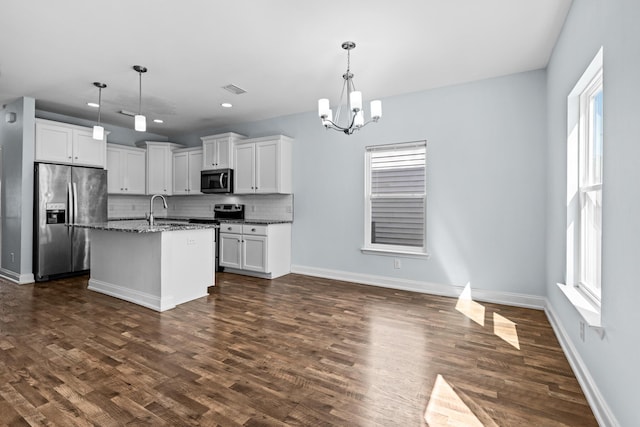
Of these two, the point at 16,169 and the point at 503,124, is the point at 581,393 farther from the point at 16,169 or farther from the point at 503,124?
the point at 16,169

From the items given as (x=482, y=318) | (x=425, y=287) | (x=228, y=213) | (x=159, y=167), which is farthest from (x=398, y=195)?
(x=159, y=167)

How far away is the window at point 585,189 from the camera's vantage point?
2.23m

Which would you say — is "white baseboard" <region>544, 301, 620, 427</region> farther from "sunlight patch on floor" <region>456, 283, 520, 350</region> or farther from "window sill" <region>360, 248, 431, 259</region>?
"window sill" <region>360, 248, 431, 259</region>

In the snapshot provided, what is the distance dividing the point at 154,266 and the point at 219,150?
111 inches

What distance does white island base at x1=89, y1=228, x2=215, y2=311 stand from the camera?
3.65 m

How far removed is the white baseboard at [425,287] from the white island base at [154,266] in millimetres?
1714

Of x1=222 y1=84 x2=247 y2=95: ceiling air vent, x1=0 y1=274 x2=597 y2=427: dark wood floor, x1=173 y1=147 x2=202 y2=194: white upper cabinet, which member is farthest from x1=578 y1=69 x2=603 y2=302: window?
x1=173 y1=147 x2=202 y2=194: white upper cabinet

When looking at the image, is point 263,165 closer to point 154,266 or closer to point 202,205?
point 202,205

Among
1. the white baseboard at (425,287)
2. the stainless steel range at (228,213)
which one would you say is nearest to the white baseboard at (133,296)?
the stainless steel range at (228,213)

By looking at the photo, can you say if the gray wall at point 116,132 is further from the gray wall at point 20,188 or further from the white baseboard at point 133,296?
the white baseboard at point 133,296

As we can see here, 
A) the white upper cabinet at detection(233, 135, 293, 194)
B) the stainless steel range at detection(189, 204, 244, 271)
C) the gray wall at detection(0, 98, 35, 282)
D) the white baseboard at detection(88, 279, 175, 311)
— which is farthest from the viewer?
the stainless steel range at detection(189, 204, 244, 271)

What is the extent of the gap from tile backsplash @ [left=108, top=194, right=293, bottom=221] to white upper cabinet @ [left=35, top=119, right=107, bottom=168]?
1111 millimetres

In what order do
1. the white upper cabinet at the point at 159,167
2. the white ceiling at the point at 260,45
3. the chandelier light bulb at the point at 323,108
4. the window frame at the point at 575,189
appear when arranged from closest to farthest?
the window frame at the point at 575,189 < the white ceiling at the point at 260,45 < the chandelier light bulb at the point at 323,108 < the white upper cabinet at the point at 159,167

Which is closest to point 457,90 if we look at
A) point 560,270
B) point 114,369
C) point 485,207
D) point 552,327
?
point 485,207
